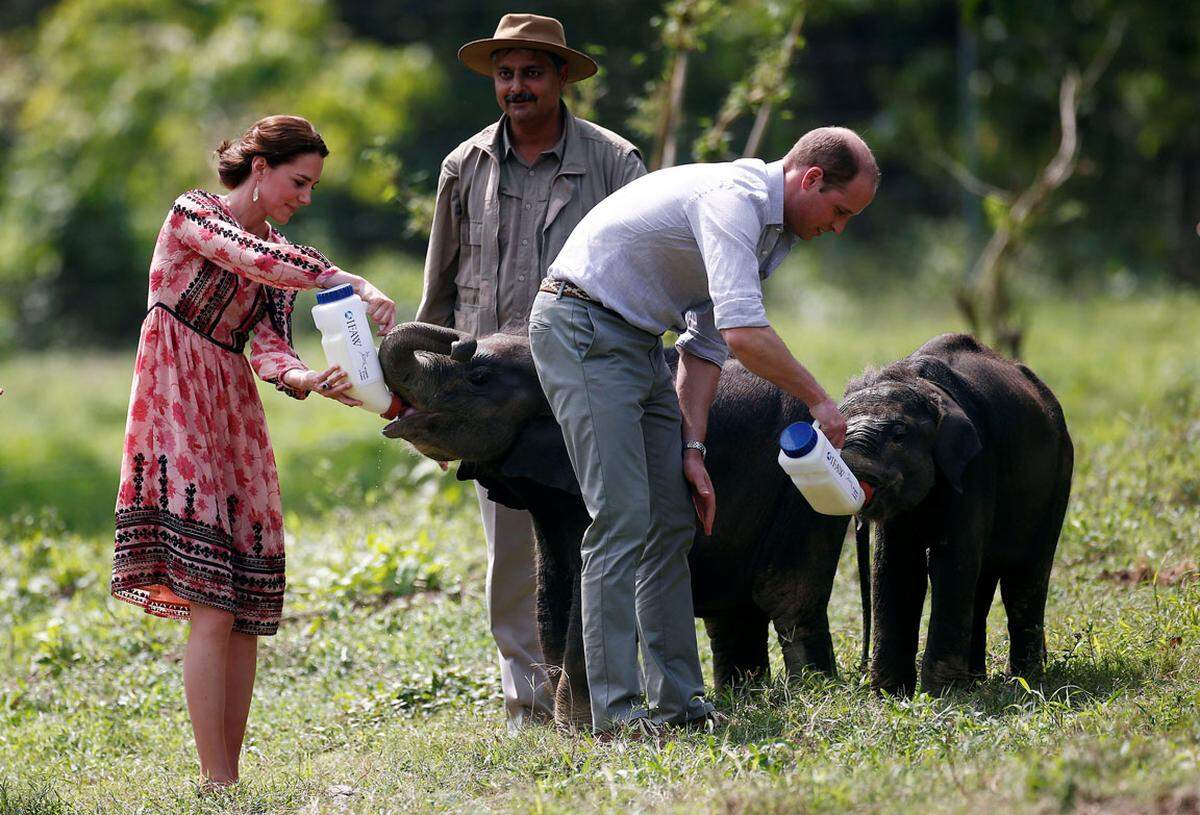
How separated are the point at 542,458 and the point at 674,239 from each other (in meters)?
0.99

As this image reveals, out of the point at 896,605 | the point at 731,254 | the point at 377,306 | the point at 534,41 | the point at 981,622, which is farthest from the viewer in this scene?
the point at 981,622

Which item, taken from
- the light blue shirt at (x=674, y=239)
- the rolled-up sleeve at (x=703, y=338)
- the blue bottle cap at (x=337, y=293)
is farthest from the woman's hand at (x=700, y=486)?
the blue bottle cap at (x=337, y=293)

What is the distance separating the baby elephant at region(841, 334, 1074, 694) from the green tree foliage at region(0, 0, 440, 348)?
18067 mm

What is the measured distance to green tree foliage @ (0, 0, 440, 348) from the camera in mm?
23812

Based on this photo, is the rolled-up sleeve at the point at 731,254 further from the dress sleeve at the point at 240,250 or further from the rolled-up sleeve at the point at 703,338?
the dress sleeve at the point at 240,250

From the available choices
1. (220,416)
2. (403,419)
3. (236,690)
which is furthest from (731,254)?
(236,690)

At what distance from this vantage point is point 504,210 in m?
6.27

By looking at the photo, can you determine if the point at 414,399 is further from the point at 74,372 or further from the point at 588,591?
the point at 74,372

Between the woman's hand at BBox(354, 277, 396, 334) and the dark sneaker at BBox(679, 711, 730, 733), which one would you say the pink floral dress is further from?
the dark sneaker at BBox(679, 711, 730, 733)

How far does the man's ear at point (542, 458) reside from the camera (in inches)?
219

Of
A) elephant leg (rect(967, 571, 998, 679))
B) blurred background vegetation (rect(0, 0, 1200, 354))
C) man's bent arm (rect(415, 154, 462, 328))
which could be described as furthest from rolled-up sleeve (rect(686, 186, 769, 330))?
blurred background vegetation (rect(0, 0, 1200, 354))

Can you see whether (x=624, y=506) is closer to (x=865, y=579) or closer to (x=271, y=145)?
(x=865, y=579)

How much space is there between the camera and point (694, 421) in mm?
5488

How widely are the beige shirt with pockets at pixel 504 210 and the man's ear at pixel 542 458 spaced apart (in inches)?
23.2
